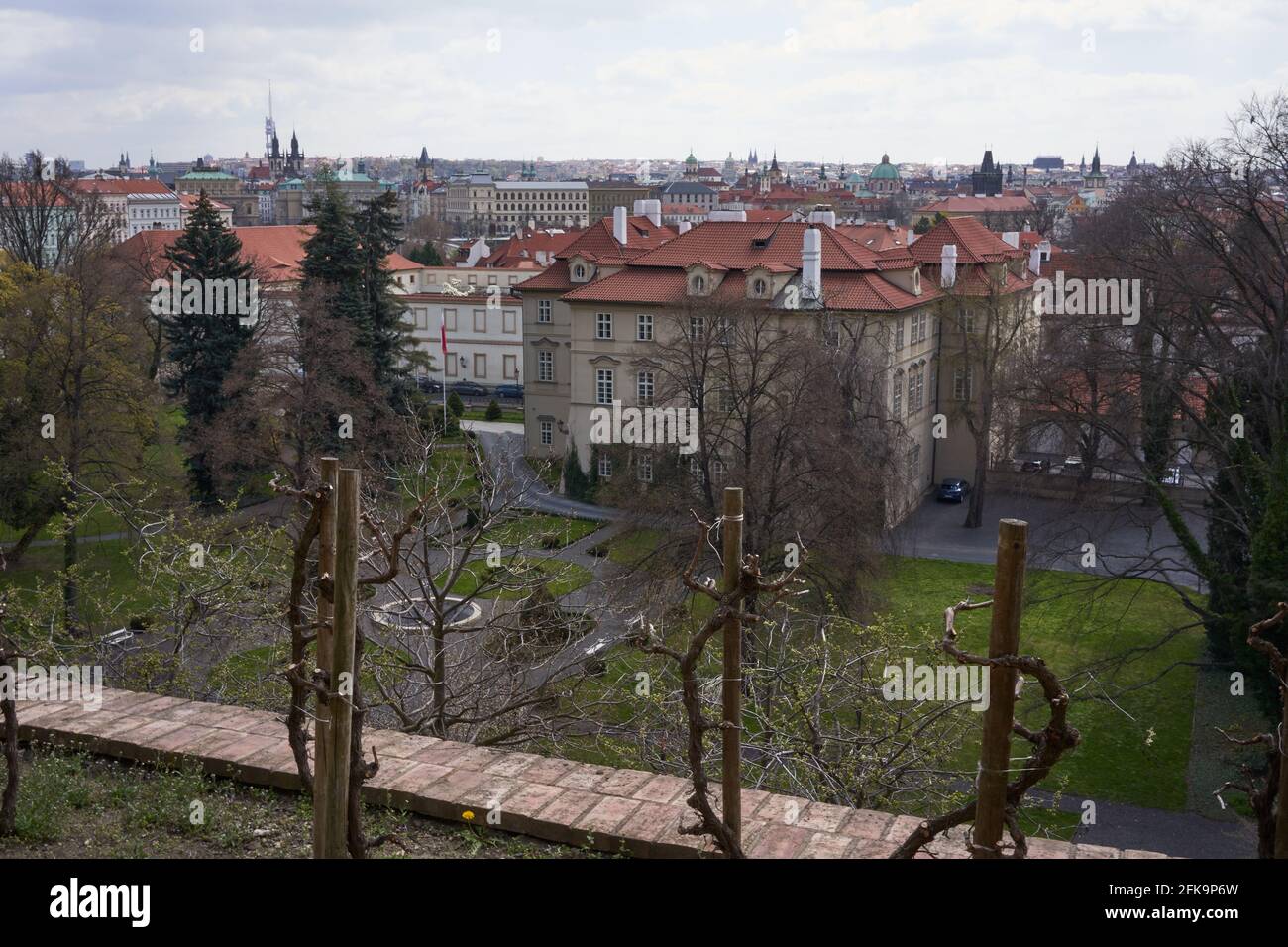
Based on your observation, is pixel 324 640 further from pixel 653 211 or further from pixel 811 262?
pixel 653 211

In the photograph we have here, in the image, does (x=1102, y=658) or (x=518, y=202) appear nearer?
(x=1102, y=658)

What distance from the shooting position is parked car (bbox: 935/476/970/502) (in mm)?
40156

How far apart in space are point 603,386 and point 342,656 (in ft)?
118

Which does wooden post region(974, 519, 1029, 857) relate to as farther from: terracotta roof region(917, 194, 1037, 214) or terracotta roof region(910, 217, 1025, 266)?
terracotta roof region(917, 194, 1037, 214)

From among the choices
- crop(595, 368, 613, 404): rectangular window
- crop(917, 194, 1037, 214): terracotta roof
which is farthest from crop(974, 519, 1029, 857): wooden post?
crop(917, 194, 1037, 214): terracotta roof

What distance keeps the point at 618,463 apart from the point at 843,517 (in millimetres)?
8740

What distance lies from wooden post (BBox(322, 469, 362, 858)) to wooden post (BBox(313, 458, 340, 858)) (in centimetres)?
2

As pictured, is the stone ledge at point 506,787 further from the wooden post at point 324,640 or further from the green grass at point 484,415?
the green grass at point 484,415

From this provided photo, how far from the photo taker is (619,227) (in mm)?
43812

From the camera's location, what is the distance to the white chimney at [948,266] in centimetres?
4022

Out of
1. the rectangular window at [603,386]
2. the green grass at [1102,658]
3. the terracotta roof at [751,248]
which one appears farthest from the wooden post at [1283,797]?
the rectangular window at [603,386]

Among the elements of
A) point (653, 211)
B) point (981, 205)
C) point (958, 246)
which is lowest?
point (958, 246)

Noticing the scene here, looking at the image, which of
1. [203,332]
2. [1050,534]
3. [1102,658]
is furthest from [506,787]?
[203,332]
